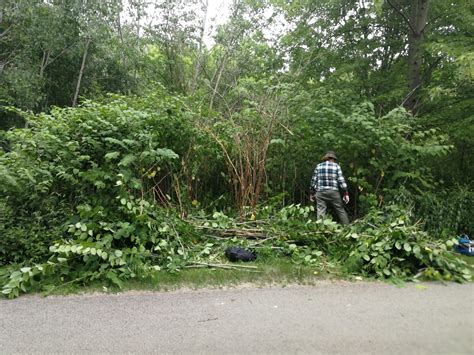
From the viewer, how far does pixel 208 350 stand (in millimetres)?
3043

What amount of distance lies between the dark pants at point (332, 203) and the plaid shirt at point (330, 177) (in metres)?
0.10

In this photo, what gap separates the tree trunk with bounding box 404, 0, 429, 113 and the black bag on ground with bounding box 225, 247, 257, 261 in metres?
6.48

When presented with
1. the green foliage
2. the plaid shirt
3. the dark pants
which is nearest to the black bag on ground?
the green foliage

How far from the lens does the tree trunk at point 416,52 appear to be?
919 cm

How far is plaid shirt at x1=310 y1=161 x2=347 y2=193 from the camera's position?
691cm

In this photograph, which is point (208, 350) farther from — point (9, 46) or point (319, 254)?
point (9, 46)

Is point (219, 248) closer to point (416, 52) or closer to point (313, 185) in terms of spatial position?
point (313, 185)

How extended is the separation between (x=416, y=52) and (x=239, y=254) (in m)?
7.67

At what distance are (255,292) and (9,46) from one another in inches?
659

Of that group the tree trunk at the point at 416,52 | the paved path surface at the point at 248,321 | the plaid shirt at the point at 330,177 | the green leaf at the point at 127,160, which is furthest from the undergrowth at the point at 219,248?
the tree trunk at the point at 416,52

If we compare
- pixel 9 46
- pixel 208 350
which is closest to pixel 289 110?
pixel 208 350

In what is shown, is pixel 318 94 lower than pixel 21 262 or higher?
higher

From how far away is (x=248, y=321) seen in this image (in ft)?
11.6

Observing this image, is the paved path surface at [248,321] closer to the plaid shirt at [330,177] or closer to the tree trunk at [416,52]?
the plaid shirt at [330,177]
